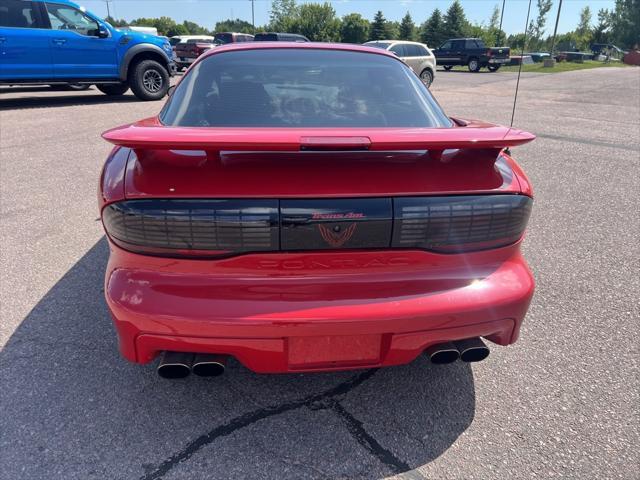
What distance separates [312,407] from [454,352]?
2.30 ft

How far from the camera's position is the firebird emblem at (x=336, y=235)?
1.73 meters

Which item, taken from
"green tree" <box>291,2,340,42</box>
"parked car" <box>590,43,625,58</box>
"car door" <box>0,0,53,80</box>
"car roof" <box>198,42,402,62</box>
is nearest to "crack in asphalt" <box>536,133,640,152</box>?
"car roof" <box>198,42,402,62</box>

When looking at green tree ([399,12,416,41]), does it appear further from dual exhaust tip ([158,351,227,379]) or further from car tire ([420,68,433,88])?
dual exhaust tip ([158,351,227,379])

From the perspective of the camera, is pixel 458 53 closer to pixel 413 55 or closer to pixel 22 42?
pixel 413 55

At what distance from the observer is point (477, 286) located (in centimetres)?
186

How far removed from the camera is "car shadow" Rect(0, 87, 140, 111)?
10617mm

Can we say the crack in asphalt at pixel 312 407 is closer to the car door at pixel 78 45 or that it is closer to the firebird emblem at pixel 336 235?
the firebird emblem at pixel 336 235

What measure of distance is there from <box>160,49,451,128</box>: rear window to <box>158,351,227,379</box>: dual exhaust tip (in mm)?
1111

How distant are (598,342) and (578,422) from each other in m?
0.74

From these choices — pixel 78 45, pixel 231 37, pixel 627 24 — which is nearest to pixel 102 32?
pixel 78 45

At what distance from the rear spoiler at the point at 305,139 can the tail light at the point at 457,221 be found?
0.22m

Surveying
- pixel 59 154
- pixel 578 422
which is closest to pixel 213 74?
pixel 578 422

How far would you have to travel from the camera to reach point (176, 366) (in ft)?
6.02

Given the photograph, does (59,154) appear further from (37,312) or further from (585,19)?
(585,19)
